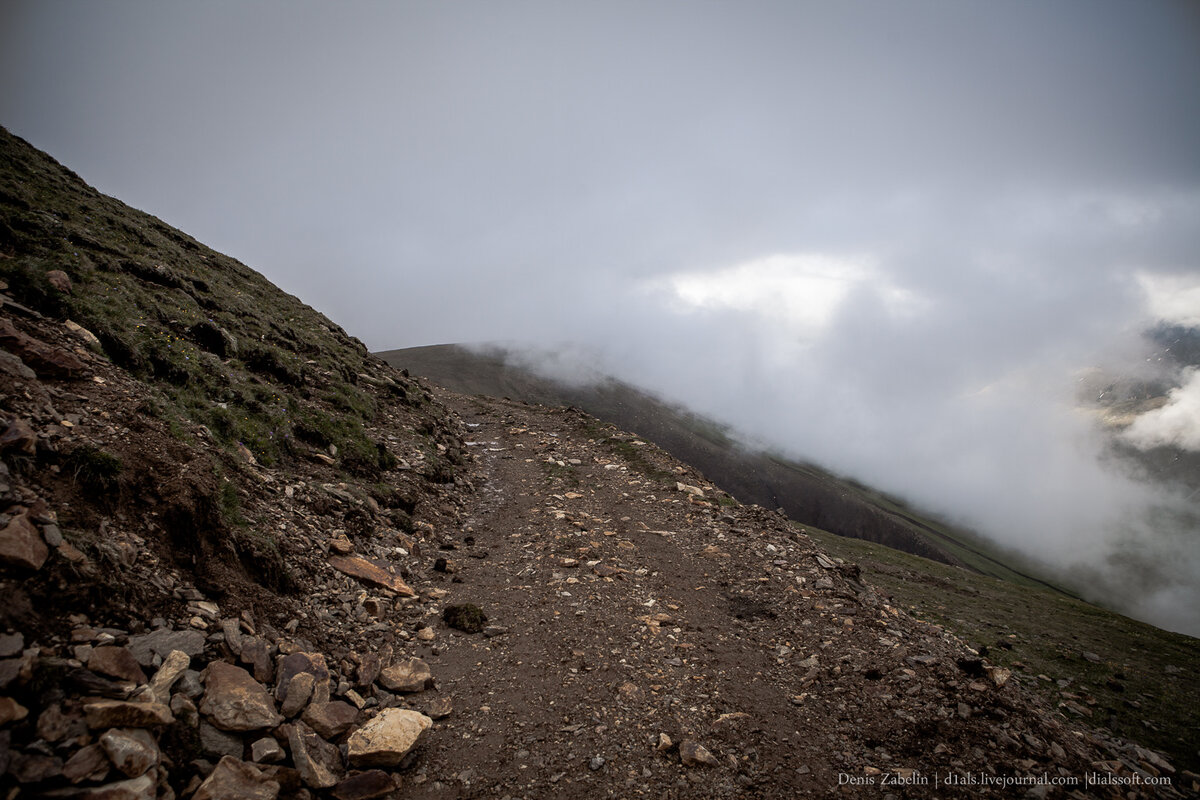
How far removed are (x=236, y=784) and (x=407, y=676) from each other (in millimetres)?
3322

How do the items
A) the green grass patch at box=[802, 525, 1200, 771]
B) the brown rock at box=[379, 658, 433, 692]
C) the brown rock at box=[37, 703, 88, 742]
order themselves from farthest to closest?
the green grass patch at box=[802, 525, 1200, 771] → the brown rock at box=[379, 658, 433, 692] → the brown rock at box=[37, 703, 88, 742]

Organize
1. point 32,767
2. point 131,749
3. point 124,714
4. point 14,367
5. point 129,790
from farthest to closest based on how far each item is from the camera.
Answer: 1. point 14,367
2. point 124,714
3. point 131,749
4. point 129,790
5. point 32,767

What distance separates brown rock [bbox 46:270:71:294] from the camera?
12240 mm

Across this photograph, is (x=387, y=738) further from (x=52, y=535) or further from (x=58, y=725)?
(x=52, y=535)

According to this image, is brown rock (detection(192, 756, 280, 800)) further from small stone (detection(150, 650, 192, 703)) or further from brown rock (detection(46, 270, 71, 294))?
brown rock (detection(46, 270, 71, 294))

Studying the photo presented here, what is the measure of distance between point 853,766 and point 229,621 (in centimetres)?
1034

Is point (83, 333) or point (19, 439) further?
point (83, 333)

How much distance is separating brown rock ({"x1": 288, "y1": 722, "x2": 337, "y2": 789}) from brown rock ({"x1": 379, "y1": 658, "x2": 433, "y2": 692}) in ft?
5.60

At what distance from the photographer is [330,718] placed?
23.7 feet

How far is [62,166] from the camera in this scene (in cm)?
2905

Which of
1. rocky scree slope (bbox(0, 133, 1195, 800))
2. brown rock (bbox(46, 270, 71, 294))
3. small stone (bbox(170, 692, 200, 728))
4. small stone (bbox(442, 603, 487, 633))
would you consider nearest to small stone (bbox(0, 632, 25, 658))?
rocky scree slope (bbox(0, 133, 1195, 800))

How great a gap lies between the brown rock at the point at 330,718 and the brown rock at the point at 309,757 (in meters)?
0.13

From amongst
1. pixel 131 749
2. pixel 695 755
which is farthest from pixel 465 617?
pixel 131 749

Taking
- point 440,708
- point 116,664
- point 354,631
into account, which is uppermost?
point 116,664
